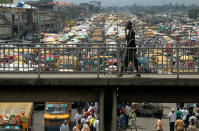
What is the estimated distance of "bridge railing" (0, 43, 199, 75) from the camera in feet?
51.4

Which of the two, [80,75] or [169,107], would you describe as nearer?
[80,75]

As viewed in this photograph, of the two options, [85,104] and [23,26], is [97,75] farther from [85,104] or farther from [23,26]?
[23,26]

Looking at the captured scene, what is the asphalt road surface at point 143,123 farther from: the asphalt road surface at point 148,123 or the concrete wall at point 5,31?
the concrete wall at point 5,31

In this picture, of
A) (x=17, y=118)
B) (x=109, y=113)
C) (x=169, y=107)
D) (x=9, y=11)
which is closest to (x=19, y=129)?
(x=17, y=118)

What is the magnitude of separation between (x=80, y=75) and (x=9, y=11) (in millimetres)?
85043

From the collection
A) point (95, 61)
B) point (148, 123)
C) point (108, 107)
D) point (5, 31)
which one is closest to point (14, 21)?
point (5, 31)

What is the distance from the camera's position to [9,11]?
324 feet

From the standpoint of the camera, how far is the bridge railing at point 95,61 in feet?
51.4

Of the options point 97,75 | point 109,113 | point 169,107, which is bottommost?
point 169,107

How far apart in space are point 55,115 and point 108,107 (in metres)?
13.0

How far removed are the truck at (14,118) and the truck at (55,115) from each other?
213 centimetres

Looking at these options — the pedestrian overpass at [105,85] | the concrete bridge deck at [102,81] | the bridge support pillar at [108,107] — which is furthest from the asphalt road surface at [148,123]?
the concrete bridge deck at [102,81]

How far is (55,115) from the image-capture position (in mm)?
27516

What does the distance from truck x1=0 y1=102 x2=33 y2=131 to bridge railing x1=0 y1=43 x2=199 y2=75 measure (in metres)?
7.40
